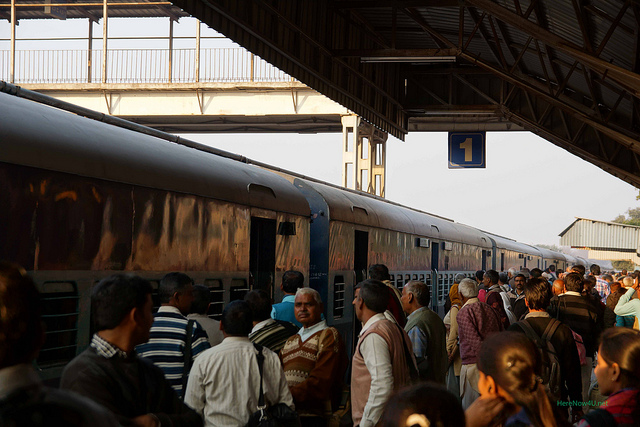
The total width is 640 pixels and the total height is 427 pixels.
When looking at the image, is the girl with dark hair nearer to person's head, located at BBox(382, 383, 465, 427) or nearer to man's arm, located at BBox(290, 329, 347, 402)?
person's head, located at BBox(382, 383, 465, 427)

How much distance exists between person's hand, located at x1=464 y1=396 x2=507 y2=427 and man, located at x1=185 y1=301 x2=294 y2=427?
1874mm

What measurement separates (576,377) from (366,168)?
24985 mm

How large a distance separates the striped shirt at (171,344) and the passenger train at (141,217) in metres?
0.84

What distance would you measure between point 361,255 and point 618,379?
10.1 metres

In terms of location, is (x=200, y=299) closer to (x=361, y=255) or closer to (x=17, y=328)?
(x=17, y=328)

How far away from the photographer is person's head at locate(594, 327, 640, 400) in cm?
342

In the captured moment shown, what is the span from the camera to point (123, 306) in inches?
118

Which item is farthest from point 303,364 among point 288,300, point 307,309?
point 288,300

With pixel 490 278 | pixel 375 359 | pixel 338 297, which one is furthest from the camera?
pixel 338 297

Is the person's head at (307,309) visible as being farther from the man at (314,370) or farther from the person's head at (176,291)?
the person's head at (176,291)

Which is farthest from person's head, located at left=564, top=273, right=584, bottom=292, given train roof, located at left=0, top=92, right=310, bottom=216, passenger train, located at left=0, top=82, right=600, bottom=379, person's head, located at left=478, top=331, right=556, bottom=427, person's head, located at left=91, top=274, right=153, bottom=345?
person's head, located at left=91, top=274, right=153, bottom=345

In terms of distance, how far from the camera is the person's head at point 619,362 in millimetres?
3424

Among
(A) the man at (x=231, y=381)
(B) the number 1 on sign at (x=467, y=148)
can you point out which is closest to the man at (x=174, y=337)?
(A) the man at (x=231, y=381)

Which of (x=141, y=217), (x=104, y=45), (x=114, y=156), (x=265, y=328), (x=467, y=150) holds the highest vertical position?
(x=104, y=45)
